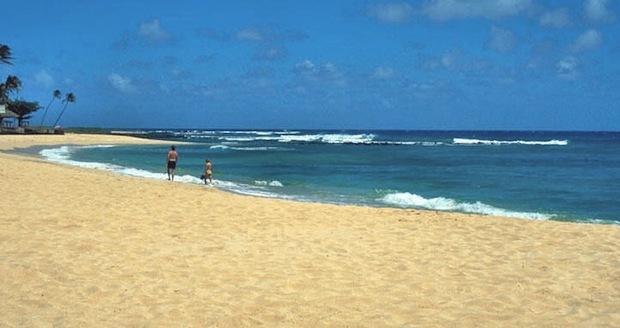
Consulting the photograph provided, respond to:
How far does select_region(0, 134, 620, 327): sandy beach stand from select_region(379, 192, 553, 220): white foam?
4.40 meters

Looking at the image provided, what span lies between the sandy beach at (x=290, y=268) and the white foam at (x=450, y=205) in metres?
4.40

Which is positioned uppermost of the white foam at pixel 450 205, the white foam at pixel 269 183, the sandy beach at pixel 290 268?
the sandy beach at pixel 290 268

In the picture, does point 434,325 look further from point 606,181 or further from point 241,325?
point 606,181

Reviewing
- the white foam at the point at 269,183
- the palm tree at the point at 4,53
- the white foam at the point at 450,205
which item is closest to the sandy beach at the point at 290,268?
the white foam at the point at 450,205

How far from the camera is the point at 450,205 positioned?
1786cm

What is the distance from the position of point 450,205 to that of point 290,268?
36.5 feet

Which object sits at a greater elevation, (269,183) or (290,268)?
(290,268)

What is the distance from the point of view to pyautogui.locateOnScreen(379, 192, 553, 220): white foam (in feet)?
54.0

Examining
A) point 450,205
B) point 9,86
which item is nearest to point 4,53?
point 9,86

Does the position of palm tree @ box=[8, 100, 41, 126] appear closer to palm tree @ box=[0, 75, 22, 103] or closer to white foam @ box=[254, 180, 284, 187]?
palm tree @ box=[0, 75, 22, 103]

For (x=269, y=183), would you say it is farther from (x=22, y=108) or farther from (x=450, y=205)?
(x=22, y=108)

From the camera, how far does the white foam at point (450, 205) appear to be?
1647 centimetres

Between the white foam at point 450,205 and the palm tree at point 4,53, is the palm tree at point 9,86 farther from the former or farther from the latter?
the white foam at point 450,205

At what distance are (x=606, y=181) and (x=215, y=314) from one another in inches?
1093
